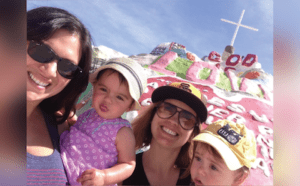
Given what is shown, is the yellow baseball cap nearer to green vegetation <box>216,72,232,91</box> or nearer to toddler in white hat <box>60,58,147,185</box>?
toddler in white hat <box>60,58,147,185</box>

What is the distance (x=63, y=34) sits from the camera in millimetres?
1015

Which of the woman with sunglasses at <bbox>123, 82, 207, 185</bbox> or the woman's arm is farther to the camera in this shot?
the woman with sunglasses at <bbox>123, 82, 207, 185</bbox>

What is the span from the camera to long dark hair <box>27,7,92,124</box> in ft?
3.06

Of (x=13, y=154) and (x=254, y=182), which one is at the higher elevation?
(x=13, y=154)

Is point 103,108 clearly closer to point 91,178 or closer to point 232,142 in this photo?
point 91,178

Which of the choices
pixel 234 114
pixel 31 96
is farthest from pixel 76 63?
pixel 234 114

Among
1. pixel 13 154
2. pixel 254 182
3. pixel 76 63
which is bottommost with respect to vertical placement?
pixel 254 182

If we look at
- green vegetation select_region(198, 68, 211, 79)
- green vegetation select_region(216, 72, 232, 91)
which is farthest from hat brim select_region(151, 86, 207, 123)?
green vegetation select_region(198, 68, 211, 79)

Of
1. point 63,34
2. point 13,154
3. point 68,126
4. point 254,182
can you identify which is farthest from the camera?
point 254,182

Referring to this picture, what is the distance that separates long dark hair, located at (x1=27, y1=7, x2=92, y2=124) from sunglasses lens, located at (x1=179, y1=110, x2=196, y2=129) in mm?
878

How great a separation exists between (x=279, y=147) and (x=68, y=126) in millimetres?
1424

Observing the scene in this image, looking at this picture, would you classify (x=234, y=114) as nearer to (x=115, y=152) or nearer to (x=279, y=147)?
(x=115, y=152)

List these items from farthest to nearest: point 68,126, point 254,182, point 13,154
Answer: point 254,182 < point 68,126 < point 13,154

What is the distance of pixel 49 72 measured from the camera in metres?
0.93
